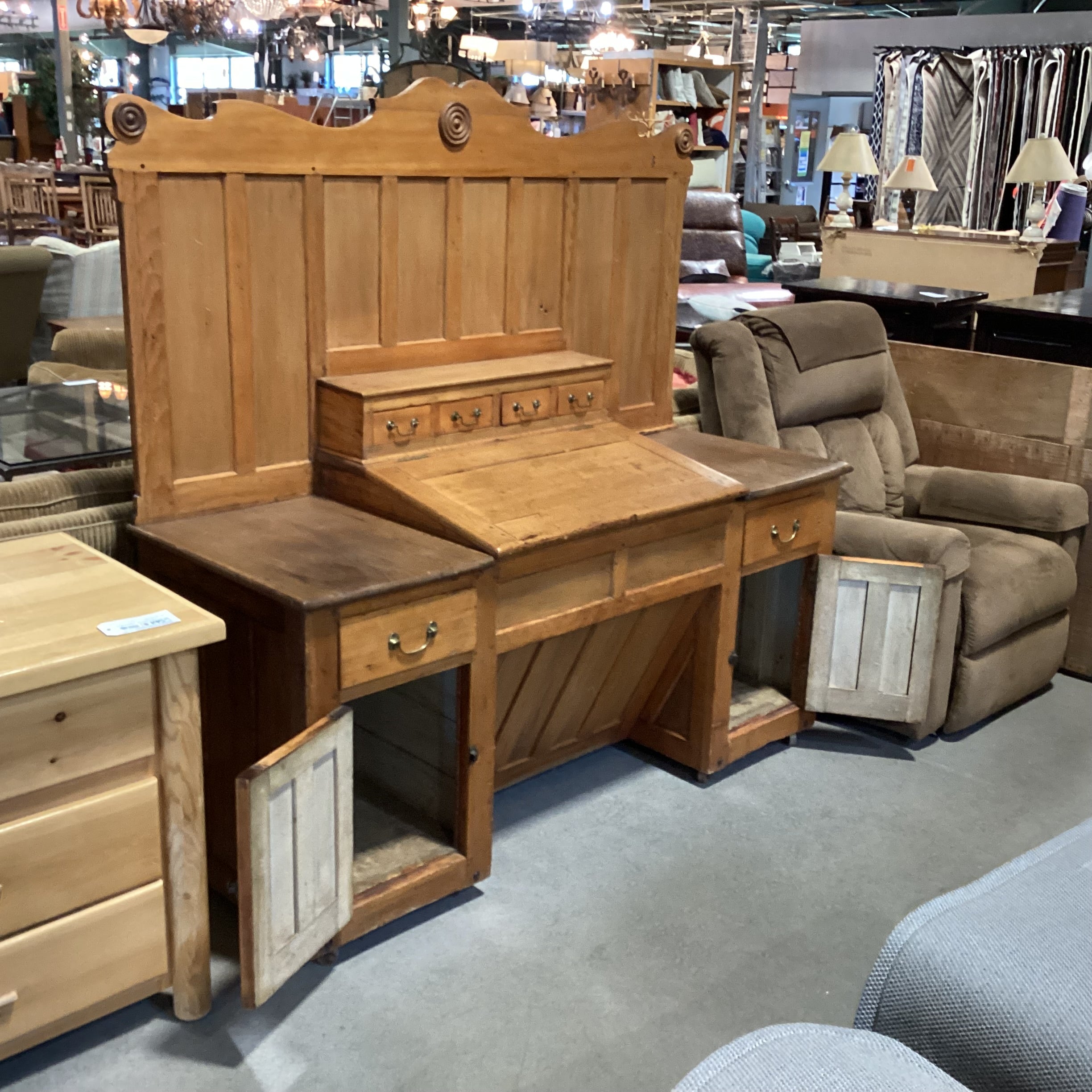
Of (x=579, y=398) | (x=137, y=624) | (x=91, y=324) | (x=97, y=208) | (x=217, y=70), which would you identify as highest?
(x=217, y=70)

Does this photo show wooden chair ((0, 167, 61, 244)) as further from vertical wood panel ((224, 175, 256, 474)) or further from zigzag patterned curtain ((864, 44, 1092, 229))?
vertical wood panel ((224, 175, 256, 474))

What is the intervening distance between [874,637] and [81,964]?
206 centimetres

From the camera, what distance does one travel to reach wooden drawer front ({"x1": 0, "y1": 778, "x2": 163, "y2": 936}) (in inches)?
71.2

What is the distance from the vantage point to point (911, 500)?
149 inches

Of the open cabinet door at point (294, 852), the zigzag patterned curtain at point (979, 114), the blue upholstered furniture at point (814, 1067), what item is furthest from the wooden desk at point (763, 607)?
the zigzag patterned curtain at point (979, 114)

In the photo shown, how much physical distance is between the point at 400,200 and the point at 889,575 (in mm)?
1533

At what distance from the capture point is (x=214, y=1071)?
2.00 meters

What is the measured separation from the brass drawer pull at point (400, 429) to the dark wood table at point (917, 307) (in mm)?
2285

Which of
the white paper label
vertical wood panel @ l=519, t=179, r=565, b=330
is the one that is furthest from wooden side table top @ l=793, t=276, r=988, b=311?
the white paper label

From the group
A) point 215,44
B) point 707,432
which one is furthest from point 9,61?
point 707,432

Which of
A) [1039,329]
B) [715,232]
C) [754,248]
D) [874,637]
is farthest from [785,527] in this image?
[754,248]

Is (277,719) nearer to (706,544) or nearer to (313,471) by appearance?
(313,471)

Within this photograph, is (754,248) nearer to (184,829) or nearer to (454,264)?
(454,264)

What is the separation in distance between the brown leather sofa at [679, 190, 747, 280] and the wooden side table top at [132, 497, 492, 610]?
19.3 feet
